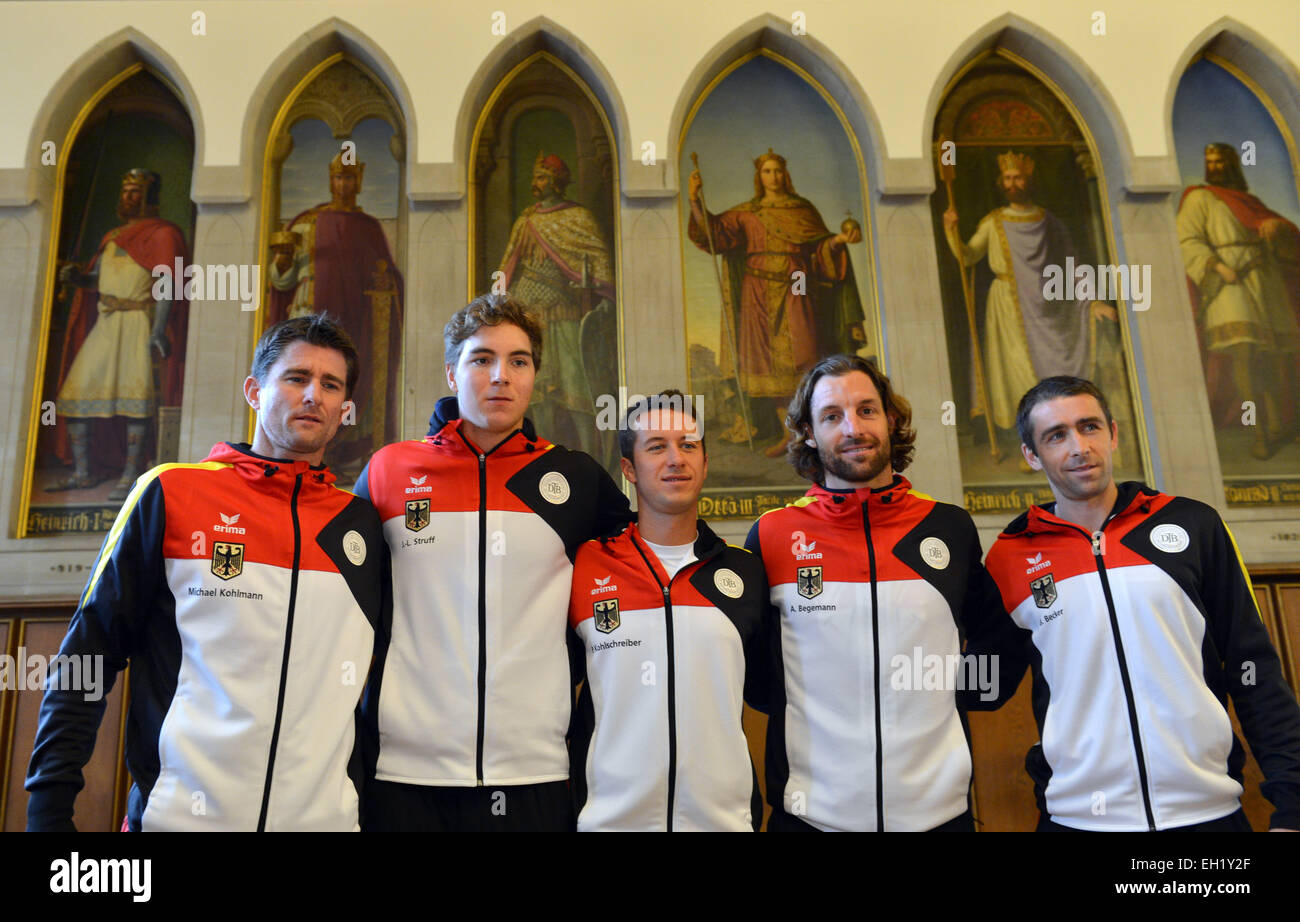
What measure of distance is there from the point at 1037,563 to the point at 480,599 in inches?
71.5

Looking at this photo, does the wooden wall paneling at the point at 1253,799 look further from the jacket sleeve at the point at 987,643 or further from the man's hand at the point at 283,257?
the man's hand at the point at 283,257

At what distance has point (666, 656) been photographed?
8.95ft

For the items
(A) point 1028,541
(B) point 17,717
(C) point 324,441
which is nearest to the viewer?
Result: (C) point 324,441

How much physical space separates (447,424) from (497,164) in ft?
16.2

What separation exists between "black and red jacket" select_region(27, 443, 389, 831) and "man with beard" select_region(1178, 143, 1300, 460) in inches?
274

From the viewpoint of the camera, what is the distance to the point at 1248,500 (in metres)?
6.84

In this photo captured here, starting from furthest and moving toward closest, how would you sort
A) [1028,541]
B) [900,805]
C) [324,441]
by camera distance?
1. [1028,541]
2. [324,441]
3. [900,805]

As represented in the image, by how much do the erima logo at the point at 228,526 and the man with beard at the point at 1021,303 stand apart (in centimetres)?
579

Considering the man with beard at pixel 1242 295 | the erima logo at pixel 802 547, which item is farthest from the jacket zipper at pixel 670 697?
the man with beard at pixel 1242 295

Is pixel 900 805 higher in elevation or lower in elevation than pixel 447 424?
lower

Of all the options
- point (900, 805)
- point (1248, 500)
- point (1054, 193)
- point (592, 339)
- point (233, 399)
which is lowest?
point (900, 805)

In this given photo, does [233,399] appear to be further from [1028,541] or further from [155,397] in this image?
Result: [1028,541]

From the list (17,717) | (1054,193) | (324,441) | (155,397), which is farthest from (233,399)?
(1054,193)

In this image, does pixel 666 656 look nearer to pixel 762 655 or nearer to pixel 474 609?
pixel 762 655
